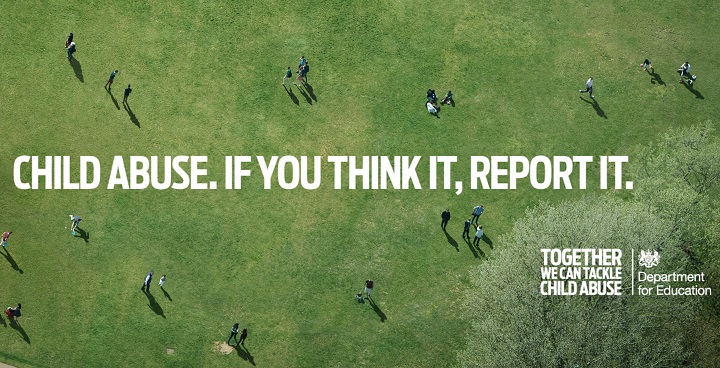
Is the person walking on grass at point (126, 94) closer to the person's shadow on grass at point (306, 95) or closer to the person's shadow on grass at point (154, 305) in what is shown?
the person's shadow on grass at point (306, 95)

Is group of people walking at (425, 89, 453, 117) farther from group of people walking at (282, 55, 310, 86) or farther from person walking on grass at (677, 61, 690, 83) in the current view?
person walking on grass at (677, 61, 690, 83)

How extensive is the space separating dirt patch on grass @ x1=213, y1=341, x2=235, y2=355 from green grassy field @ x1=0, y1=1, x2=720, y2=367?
41 centimetres

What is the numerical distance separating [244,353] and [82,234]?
51.0 ft

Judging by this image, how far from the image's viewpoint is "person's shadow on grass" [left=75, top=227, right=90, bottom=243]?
85750 millimetres

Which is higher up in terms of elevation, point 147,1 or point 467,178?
point 147,1

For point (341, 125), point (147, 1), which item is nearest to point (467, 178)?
point (341, 125)

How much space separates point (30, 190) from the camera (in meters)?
88.0

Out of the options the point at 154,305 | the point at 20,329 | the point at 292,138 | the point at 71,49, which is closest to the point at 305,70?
the point at 292,138

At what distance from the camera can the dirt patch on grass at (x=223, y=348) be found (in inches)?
3199

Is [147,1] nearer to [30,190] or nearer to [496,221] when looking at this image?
[30,190]

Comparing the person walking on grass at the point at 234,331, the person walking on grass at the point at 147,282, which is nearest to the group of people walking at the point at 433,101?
the person walking on grass at the point at 234,331

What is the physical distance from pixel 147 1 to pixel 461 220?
1292 inches

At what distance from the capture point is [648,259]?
76.9 metres

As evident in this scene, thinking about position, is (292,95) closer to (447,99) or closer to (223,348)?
(447,99)
